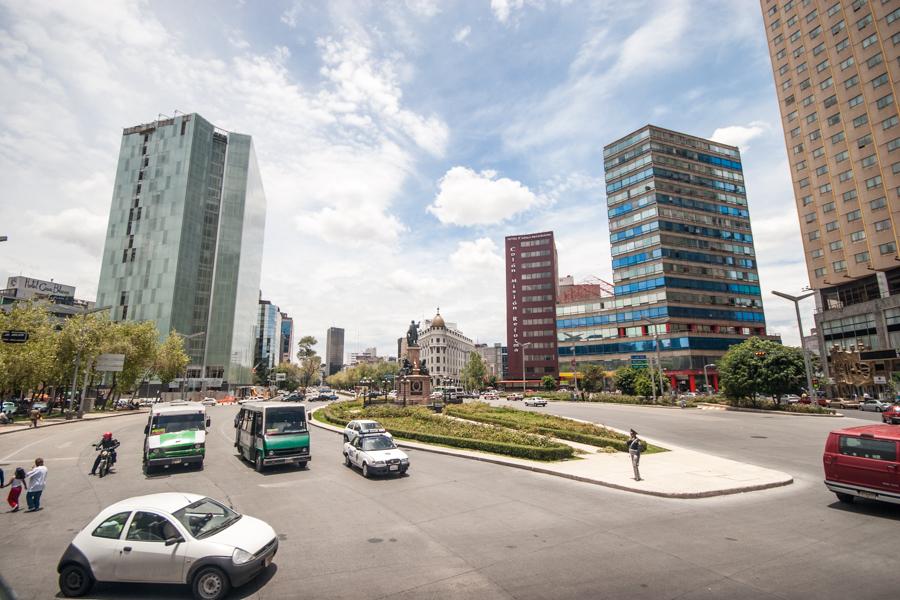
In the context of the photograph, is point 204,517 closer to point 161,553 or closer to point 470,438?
point 161,553

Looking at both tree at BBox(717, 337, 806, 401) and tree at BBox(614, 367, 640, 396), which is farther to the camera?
tree at BBox(614, 367, 640, 396)

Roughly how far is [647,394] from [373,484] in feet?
Answer: 181

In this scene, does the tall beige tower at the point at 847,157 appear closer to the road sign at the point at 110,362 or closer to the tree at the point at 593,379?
the tree at the point at 593,379

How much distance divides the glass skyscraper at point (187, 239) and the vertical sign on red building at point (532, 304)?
255 feet

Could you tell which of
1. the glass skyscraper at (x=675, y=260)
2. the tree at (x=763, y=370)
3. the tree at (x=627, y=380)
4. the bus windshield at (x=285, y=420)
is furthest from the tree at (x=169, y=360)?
the tree at (x=763, y=370)

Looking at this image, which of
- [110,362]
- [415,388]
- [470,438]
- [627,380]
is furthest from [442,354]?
[470,438]

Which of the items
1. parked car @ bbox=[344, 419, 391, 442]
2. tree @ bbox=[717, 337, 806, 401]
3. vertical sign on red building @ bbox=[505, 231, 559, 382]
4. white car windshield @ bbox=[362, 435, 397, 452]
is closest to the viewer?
white car windshield @ bbox=[362, 435, 397, 452]

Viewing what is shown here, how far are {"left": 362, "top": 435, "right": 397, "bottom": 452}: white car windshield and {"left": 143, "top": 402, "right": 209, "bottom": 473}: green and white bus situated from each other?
7.01 m

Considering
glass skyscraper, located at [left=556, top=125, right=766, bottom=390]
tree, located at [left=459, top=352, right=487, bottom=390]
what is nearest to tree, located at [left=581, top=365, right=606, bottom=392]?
glass skyscraper, located at [left=556, top=125, right=766, bottom=390]

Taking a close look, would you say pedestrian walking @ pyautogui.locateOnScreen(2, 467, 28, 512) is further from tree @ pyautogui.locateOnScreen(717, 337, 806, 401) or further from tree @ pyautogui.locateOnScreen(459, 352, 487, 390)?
tree @ pyautogui.locateOnScreen(459, 352, 487, 390)

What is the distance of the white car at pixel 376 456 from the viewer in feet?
56.9

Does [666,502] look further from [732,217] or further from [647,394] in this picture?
[732,217]

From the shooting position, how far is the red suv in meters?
11.3

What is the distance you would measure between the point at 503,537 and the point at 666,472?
10.2 metres
